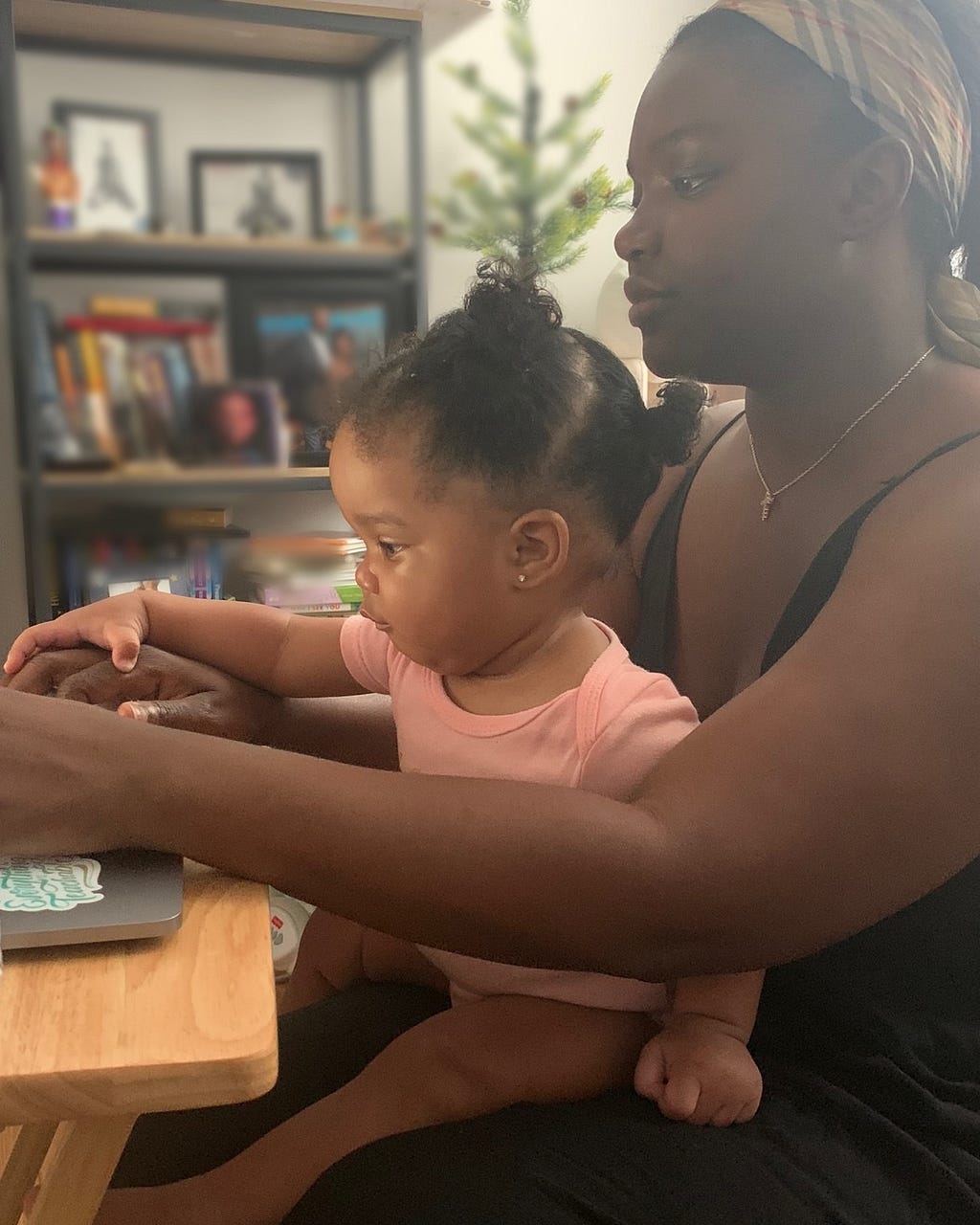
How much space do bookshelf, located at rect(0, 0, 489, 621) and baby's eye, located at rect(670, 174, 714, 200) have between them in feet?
5.68

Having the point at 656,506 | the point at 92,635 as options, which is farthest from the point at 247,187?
the point at 92,635

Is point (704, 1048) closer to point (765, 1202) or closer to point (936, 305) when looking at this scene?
point (765, 1202)

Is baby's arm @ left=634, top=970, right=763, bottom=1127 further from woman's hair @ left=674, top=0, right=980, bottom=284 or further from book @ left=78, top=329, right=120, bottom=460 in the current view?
book @ left=78, top=329, right=120, bottom=460

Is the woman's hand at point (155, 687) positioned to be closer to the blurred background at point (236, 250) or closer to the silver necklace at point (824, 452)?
the silver necklace at point (824, 452)

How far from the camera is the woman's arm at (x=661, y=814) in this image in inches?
24.0

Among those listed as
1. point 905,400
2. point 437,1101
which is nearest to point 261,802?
point 437,1101

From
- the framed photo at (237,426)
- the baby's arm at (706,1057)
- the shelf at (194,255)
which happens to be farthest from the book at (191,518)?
the baby's arm at (706,1057)

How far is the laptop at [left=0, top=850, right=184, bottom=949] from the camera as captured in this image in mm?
544

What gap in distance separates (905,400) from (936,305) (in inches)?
3.1

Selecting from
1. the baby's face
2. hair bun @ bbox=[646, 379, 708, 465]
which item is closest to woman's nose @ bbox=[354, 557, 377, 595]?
the baby's face

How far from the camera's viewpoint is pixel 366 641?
0.96 m

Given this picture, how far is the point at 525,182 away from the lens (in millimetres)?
2416

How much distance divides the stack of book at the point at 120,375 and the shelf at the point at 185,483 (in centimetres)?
5

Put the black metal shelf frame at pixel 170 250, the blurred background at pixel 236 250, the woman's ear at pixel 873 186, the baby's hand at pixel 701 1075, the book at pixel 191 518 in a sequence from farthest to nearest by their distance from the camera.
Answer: the book at pixel 191 518, the blurred background at pixel 236 250, the black metal shelf frame at pixel 170 250, the woman's ear at pixel 873 186, the baby's hand at pixel 701 1075
